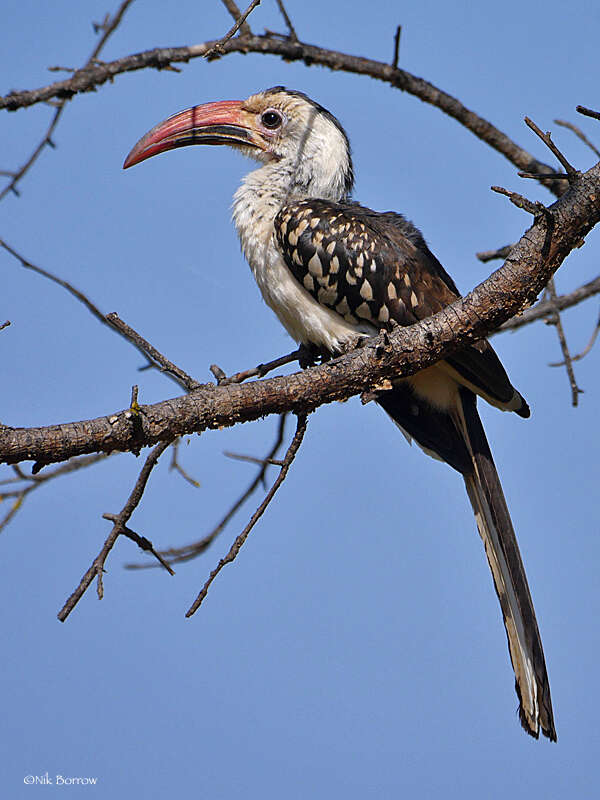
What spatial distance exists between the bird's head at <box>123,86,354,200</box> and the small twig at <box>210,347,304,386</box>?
3.46ft

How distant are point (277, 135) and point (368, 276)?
139 centimetres

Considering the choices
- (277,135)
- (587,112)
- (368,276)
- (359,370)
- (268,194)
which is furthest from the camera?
(277,135)

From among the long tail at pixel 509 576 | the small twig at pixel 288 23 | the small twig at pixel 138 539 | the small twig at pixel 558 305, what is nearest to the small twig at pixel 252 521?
the small twig at pixel 138 539

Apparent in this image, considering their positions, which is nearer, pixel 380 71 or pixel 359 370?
A: pixel 359 370

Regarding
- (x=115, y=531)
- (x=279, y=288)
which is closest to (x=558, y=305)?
(x=279, y=288)

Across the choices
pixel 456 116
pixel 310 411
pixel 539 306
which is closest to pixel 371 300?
pixel 310 411

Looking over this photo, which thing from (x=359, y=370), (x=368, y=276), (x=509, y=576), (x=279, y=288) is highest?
(x=279, y=288)

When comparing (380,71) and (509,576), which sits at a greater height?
(380,71)

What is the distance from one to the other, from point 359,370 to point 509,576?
1.32 metres

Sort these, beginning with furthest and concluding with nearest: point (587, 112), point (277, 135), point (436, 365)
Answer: point (277, 135) → point (436, 365) → point (587, 112)

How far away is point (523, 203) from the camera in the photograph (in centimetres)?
255

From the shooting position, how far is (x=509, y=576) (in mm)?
3738

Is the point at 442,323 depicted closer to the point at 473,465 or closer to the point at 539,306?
the point at 473,465

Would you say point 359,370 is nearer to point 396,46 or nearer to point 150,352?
point 150,352
